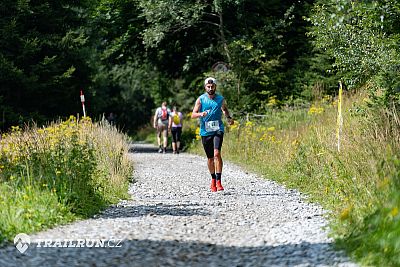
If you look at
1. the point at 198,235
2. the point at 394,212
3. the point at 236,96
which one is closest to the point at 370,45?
the point at 198,235

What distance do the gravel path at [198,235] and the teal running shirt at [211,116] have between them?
1268mm

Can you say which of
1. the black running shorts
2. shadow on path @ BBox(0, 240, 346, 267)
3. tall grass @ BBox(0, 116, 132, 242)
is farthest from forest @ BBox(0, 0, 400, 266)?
the black running shorts

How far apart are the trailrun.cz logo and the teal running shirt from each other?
5.95 m

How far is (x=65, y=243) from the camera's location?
863 cm

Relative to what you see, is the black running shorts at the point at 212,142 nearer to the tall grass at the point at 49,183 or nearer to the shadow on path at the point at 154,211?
the tall grass at the point at 49,183

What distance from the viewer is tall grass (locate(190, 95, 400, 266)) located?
786 cm

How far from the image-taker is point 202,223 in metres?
10.2

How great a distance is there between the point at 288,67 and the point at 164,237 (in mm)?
24373

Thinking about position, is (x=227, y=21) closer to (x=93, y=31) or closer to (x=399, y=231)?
(x=93, y=31)

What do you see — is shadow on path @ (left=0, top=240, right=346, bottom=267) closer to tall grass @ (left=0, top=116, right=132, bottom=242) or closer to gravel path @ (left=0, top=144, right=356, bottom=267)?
gravel path @ (left=0, top=144, right=356, bottom=267)

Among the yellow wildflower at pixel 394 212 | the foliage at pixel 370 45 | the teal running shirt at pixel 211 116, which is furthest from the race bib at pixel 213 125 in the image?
the yellow wildflower at pixel 394 212

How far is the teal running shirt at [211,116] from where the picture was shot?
14547 millimetres

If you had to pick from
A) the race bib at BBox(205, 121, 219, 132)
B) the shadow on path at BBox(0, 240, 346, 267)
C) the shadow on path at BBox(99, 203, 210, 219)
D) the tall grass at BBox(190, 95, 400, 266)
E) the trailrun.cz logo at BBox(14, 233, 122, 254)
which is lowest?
the shadow on path at BBox(99, 203, 210, 219)

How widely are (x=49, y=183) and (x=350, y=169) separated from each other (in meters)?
4.20
